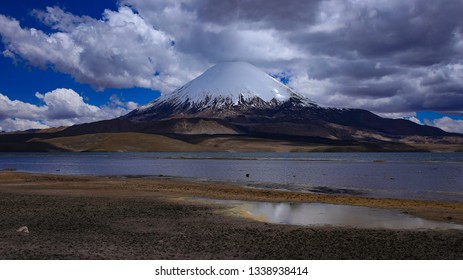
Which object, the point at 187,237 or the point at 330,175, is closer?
the point at 187,237

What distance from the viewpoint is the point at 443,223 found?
21844mm

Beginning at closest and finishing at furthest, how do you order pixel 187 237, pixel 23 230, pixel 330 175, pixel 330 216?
pixel 187 237 → pixel 23 230 → pixel 330 216 → pixel 330 175

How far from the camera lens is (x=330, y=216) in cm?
2409

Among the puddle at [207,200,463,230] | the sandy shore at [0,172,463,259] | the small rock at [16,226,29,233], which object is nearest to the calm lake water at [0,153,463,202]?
the puddle at [207,200,463,230]

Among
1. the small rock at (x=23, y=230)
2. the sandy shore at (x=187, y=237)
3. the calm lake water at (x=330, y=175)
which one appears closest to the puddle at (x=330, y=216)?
the sandy shore at (x=187, y=237)

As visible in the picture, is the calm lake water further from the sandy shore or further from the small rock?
the small rock

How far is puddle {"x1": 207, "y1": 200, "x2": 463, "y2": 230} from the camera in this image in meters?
21.3

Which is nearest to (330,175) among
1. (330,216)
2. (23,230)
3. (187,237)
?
(330,216)

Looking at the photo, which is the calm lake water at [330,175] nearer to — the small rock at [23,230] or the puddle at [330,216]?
the puddle at [330,216]

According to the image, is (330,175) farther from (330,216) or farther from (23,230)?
(23,230)

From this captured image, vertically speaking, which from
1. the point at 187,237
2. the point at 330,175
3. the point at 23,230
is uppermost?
the point at 23,230

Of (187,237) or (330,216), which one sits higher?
(187,237)

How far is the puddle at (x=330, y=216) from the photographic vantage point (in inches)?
838
